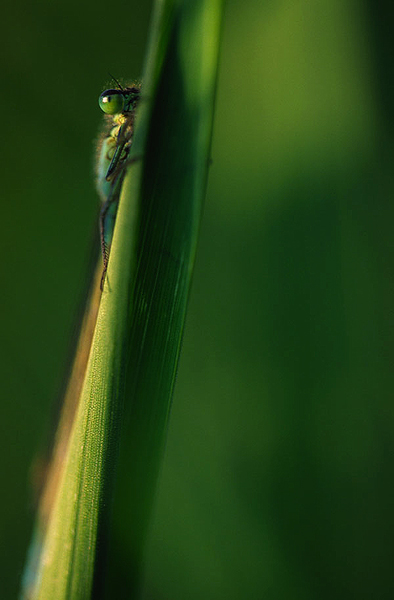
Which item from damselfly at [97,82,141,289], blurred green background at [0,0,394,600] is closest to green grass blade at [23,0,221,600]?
damselfly at [97,82,141,289]

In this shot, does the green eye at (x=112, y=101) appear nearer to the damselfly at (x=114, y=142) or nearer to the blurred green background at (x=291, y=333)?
the damselfly at (x=114, y=142)

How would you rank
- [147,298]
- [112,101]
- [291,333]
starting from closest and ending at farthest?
[147,298] → [112,101] → [291,333]

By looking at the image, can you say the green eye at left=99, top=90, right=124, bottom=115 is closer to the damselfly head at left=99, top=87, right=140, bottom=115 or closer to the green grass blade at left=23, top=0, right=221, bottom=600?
the damselfly head at left=99, top=87, right=140, bottom=115

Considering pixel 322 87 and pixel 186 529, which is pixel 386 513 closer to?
pixel 186 529

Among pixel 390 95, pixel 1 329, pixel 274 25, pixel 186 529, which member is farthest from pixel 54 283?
pixel 390 95

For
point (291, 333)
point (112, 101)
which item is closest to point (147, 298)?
point (112, 101)

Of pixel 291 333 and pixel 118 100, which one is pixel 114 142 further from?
pixel 291 333
